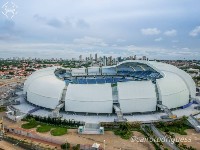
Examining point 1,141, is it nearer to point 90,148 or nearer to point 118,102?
point 90,148

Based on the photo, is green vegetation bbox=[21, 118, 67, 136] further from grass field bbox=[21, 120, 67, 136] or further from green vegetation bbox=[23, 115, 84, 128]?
green vegetation bbox=[23, 115, 84, 128]

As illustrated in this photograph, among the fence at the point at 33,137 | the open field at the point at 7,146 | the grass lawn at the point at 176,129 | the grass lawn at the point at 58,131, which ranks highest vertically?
the grass lawn at the point at 176,129

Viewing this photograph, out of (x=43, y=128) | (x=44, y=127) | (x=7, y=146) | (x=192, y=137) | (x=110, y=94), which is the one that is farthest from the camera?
(x=110, y=94)

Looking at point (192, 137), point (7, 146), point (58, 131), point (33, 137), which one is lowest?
point (7, 146)

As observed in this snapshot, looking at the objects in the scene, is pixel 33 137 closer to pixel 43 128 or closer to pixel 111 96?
pixel 43 128

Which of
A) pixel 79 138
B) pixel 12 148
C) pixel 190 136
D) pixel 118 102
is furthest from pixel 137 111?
pixel 12 148

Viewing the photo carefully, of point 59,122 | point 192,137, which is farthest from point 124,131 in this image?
point 59,122

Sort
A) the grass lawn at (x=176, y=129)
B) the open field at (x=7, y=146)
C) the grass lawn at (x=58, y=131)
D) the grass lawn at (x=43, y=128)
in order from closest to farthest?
the open field at (x=7, y=146) < the grass lawn at (x=58, y=131) < the grass lawn at (x=176, y=129) < the grass lawn at (x=43, y=128)

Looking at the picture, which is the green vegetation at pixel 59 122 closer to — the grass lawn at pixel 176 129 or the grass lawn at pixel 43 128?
the grass lawn at pixel 43 128

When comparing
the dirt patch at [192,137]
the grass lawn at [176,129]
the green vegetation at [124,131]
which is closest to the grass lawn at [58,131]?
the green vegetation at [124,131]
